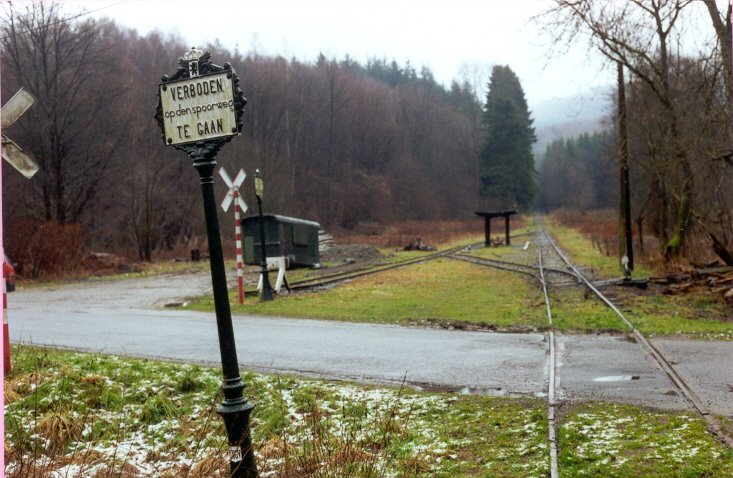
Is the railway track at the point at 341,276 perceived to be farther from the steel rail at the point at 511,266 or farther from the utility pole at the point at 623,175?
the utility pole at the point at 623,175

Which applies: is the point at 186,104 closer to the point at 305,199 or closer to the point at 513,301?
the point at 513,301

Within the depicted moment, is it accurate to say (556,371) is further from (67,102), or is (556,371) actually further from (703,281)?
(67,102)

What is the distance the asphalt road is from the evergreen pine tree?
262 ft

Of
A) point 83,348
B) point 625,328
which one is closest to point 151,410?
point 83,348

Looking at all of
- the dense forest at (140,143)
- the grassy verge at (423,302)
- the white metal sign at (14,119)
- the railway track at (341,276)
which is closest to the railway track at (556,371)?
the grassy verge at (423,302)

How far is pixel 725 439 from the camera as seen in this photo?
5238mm

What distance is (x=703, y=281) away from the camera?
1662 centimetres

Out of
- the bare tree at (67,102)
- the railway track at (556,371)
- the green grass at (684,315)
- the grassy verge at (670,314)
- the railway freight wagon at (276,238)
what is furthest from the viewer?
the bare tree at (67,102)

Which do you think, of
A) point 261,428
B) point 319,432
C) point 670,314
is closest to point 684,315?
point 670,314

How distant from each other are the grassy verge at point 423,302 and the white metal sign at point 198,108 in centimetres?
898

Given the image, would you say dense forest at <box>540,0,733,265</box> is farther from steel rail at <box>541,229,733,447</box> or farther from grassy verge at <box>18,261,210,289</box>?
grassy verge at <box>18,261,210,289</box>

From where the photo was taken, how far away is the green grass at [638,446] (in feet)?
15.6

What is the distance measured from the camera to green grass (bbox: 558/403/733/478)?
4.77 meters

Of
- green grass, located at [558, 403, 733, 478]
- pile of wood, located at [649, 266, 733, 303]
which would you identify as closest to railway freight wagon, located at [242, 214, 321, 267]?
pile of wood, located at [649, 266, 733, 303]
